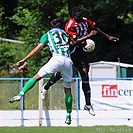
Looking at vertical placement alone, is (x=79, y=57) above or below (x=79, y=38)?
below

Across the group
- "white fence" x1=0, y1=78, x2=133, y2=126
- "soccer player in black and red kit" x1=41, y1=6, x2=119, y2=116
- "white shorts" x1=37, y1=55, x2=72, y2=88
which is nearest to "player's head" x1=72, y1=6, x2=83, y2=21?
"soccer player in black and red kit" x1=41, y1=6, x2=119, y2=116

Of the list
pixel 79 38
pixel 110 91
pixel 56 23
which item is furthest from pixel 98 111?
pixel 56 23

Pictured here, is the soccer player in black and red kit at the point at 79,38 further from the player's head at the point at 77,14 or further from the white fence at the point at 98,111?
the white fence at the point at 98,111

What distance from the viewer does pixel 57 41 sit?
44.0ft

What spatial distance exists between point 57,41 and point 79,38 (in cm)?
101

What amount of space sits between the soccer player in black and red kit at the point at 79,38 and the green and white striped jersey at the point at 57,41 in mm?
755

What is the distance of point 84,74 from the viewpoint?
1462 cm

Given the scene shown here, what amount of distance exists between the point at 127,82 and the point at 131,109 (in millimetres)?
925

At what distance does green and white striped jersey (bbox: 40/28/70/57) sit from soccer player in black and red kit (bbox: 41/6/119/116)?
755mm

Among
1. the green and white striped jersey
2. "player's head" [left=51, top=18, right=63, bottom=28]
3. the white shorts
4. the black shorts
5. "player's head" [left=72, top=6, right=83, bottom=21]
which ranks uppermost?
"player's head" [left=72, top=6, right=83, bottom=21]

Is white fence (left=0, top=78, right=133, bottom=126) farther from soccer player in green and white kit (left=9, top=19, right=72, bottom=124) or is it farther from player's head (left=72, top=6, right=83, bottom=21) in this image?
soccer player in green and white kit (left=9, top=19, right=72, bottom=124)

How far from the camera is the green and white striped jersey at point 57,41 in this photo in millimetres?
13391

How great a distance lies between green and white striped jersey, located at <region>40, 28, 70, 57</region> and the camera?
13.4 meters

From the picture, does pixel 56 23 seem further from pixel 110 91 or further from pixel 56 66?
pixel 110 91
